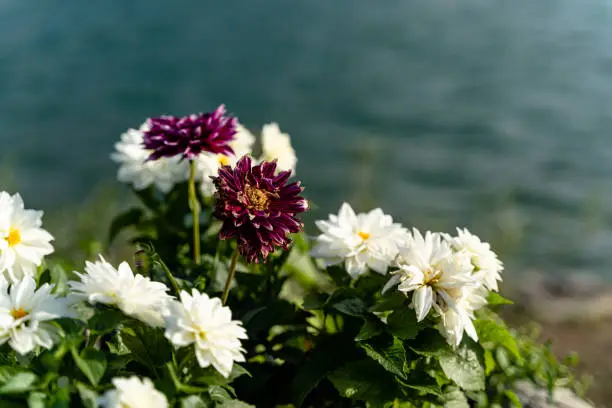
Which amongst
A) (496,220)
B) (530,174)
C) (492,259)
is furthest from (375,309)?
(530,174)

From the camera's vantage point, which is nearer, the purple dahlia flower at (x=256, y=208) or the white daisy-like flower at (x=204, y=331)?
the white daisy-like flower at (x=204, y=331)

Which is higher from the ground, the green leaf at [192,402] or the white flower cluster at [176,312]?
the white flower cluster at [176,312]

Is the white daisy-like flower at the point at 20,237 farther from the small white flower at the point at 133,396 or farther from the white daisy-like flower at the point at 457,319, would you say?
the white daisy-like flower at the point at 457,319

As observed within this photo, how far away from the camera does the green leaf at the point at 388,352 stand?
1591mm

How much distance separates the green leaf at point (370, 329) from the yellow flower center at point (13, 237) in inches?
29.3

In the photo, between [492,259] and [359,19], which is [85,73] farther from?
[492,259]

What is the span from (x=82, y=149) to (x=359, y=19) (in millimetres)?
2791

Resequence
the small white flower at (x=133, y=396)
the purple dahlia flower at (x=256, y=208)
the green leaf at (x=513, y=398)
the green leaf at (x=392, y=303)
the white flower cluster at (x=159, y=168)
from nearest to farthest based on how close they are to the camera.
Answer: the small white flower at (x=133, y=396), the purple dahlia flower at (x=256, y=208), the green leaf at (x=392, y=303), the green leaf at (x=513, y=398), the white flower cluster at (x=159, y=168)

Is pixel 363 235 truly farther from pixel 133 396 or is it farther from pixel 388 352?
pixel 133 396

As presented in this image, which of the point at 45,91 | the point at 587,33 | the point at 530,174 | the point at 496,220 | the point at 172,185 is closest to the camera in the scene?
the point at 172,185

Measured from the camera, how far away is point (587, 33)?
22.1 feet

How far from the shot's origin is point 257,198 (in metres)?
1.56

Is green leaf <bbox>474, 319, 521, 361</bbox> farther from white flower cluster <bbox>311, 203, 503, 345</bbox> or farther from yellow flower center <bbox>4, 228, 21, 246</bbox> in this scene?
yellow flower center <bbox>4, 228, 21, 246</bbox>

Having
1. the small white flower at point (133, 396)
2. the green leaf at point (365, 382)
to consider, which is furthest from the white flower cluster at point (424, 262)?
the small white flower at point (133, 396)
